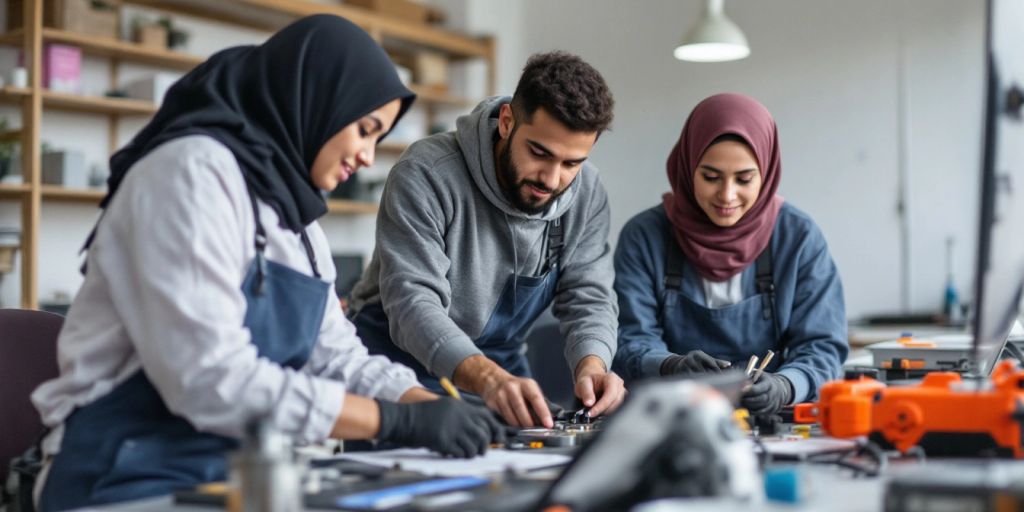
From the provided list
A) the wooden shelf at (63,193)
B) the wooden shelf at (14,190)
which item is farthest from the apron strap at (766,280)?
the wooden shelf at (14,190)

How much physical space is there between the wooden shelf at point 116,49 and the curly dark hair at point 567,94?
2571 mm

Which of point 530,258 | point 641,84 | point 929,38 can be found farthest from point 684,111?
point 530,258

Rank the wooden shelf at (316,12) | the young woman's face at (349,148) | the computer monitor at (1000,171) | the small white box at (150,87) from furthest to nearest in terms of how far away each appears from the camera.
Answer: the wooden shelf at (316,12)
the small white box at (150,87)
the young woman's face at (349,148)
the computer monitor at (1000,171)

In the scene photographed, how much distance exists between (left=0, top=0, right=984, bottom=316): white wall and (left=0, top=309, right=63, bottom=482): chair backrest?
3.12 meters

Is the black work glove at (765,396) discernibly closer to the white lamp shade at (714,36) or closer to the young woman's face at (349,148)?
the young woman's face at (349,148)

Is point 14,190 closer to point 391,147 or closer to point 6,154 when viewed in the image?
point 6,154

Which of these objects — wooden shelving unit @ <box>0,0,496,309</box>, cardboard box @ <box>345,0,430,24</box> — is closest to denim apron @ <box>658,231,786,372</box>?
wooden shelving unit @ <box>0,0,496,309</box>

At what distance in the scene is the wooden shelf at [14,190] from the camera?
4357 mm

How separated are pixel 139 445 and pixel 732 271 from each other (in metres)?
1.40

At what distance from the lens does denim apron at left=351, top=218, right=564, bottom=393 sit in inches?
91.0

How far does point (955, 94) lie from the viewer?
5.18 meters

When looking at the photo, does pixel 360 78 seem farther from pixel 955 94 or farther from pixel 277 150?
pixel 955 94

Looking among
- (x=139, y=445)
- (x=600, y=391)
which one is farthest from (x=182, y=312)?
(x=600, y=391)

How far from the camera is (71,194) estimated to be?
15.1 ft
